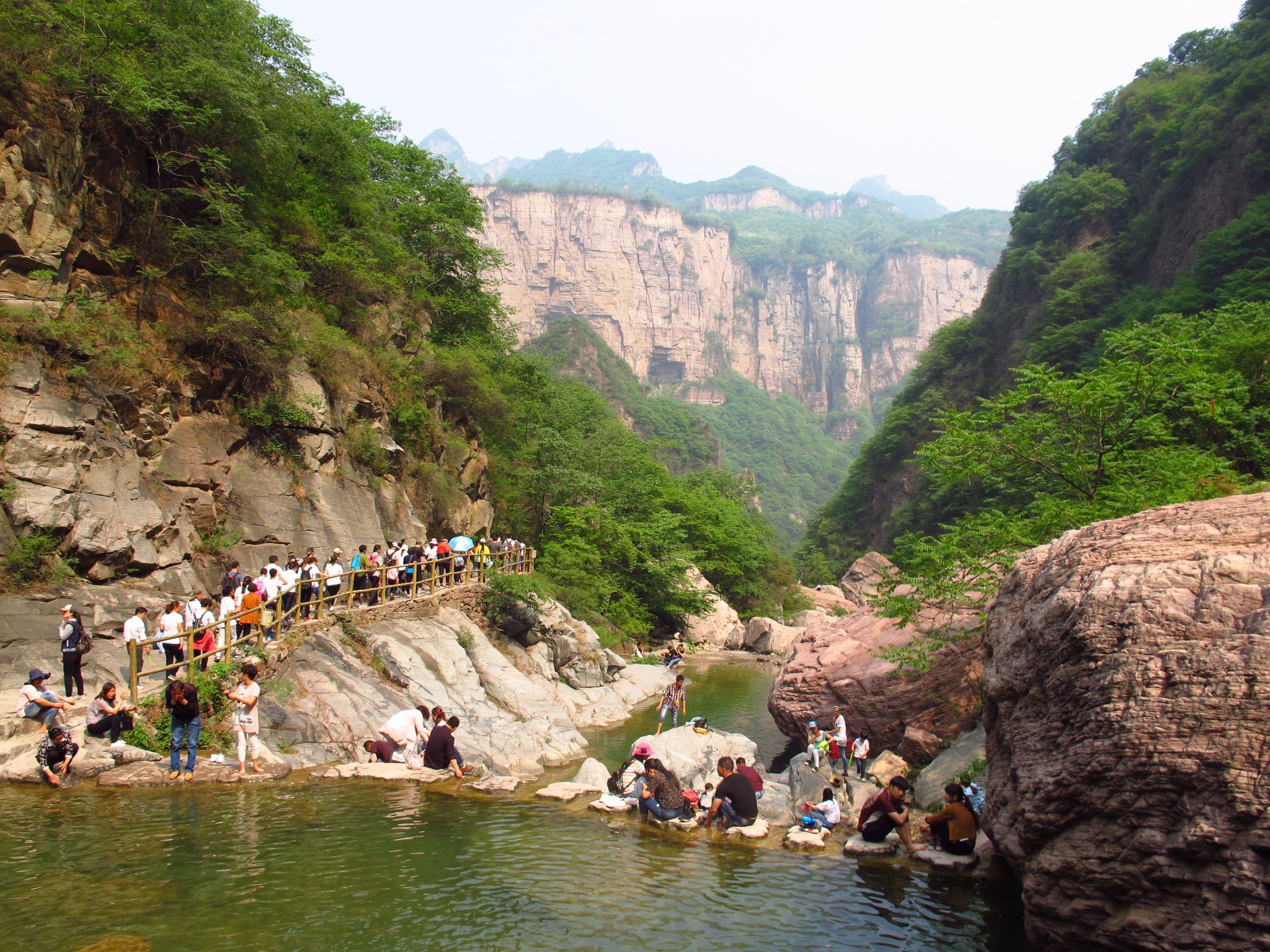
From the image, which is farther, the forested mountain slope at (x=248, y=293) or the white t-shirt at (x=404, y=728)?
the forested mountain slope at (x=248, y=293)

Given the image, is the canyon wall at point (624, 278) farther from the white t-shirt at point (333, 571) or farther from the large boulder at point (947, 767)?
the large boulder at point (947, 767)

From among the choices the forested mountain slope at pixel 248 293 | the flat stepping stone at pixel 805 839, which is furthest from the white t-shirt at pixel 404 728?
the flat stepping stone at pixel 805 839

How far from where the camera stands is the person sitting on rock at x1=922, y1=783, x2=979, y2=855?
9.50 m

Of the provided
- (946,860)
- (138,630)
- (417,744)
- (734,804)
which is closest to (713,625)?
(417,744)

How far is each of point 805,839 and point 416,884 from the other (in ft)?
17.1

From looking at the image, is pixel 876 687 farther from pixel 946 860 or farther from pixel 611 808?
pixel 611 808

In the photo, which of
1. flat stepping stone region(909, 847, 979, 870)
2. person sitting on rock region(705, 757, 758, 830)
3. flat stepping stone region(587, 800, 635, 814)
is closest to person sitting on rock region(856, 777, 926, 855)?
flat stepping stone region(909, 847, 979, 870)

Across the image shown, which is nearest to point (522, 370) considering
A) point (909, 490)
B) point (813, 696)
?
point (813, 696)

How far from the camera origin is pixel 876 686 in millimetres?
15727

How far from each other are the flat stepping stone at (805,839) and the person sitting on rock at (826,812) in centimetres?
51

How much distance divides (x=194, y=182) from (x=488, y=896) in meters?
18.7

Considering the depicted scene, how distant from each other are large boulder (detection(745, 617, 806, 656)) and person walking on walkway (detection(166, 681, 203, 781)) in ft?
95.6

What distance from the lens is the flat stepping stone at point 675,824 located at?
1066cm

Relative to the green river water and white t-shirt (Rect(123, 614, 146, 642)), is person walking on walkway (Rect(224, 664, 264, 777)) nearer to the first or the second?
the green river water
